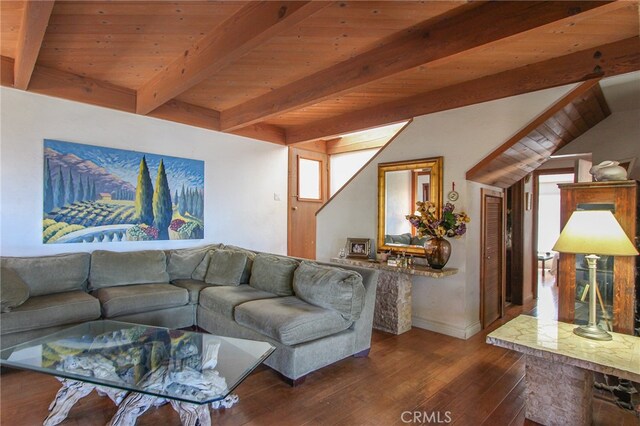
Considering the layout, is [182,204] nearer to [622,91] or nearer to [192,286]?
[192,286]

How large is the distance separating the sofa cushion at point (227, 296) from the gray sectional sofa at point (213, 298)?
1 cm

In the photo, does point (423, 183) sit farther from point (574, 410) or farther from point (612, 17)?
point (574, 410)

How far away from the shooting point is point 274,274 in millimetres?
3324

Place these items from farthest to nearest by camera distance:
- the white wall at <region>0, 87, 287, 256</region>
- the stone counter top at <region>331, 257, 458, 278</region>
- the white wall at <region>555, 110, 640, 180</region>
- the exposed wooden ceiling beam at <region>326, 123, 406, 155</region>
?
the exposed wooden ceiling beam at <region>326, 123, 406, 155</region> → the white wall at <region>555, 110, 640, 180</region> → the stone counter top at <region>331, 257, 458, 278</region> → the white wall at <region>0, 87, 287, 256</region>

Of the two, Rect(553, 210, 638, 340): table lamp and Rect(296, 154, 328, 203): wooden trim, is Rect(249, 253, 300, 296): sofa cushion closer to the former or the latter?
Rect(553, 210, 638, 340): table lamp

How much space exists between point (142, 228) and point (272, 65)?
246 centimetres

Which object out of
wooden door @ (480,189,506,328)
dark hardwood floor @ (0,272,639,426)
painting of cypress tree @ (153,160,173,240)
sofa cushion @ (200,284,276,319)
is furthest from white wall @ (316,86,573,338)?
painting of cypress tree @ (153,160,173,240)

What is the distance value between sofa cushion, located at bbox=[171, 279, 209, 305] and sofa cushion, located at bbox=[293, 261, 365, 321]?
1.31 metres

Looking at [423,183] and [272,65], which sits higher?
[272,65]

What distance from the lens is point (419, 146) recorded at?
152 inches

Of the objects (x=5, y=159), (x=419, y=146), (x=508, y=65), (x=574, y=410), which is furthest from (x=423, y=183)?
(x=5, y=159)

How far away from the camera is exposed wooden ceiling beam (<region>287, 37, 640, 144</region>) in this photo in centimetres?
262

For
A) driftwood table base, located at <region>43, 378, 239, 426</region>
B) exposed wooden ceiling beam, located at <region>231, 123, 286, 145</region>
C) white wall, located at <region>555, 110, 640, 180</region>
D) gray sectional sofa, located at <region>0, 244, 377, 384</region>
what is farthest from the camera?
exposed wooden ceiling beam, located at <region>231, 123, 286, 145</region>

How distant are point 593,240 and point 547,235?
7803mm
